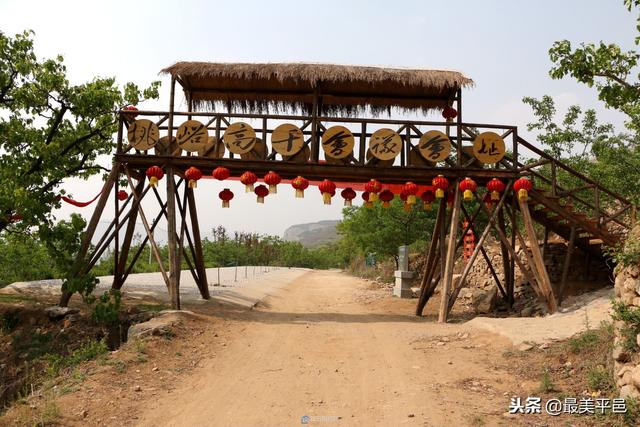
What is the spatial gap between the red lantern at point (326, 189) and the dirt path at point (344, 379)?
267 cm

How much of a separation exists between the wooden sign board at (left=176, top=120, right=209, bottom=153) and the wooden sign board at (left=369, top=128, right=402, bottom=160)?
11.9ft

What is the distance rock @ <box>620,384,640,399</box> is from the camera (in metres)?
4.43

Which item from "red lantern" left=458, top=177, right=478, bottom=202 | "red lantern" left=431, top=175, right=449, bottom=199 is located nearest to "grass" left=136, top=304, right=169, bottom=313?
"red lantern" left=431, top=175, right=449, bottom=199

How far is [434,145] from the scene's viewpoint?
10.7 meters

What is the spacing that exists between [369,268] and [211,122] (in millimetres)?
25782

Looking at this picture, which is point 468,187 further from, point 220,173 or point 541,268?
point 220,173

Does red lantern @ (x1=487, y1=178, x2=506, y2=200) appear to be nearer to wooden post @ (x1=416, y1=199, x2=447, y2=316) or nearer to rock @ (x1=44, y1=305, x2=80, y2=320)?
wooden post @ (x1=416, y1=199, x2=447, y2=316)

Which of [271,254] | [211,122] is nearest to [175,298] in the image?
[211,122]

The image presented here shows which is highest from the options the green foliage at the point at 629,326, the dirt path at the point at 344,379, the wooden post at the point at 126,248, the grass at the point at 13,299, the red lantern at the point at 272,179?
the red lantern at the point at 272,179

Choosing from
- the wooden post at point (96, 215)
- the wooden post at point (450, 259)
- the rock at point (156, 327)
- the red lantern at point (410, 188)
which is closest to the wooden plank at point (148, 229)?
the wooden post at point (96, 215)

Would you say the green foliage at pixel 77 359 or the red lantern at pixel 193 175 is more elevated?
the red lantern at pixel 193 175

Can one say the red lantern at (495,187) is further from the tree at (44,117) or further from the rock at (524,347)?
the tree at (44,117)

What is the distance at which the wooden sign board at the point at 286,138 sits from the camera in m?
10.7

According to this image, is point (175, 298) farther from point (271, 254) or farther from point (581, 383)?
point (271, 254)
